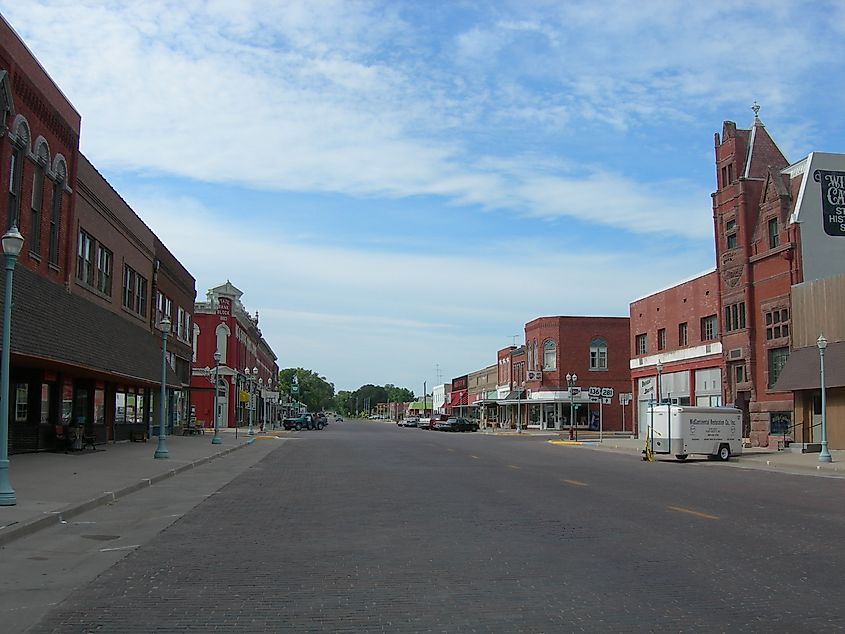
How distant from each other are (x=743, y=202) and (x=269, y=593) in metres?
38.8

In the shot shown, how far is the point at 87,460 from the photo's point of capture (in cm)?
2441

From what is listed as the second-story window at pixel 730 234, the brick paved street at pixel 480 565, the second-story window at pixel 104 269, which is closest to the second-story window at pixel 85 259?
the second-story window at pixel 104 269

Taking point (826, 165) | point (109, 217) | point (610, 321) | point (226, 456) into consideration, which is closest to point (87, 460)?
point (226, 456)

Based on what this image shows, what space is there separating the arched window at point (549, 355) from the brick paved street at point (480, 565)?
61.9m

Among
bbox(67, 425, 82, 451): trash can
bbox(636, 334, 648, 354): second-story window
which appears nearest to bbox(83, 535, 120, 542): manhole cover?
bbox(67, 425, 82, 451): trash can

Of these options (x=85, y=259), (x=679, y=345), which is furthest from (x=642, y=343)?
(x=85, y=259)

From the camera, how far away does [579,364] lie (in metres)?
79.4

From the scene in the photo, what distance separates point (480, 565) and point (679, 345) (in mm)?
44125

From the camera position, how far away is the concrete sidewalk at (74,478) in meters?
12.8

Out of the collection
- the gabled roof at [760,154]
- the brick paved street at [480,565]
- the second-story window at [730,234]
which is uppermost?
the gabled roof at [760,154]

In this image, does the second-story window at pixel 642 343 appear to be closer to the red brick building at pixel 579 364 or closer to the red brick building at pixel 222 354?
the red brick building at pixel 579 364

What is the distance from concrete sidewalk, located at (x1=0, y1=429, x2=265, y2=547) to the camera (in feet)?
42.0

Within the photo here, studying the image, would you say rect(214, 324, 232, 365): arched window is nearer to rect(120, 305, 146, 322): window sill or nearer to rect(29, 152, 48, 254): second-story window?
rect(120, 305, 146, 322): window sill

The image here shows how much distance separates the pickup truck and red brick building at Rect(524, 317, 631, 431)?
21403mm
